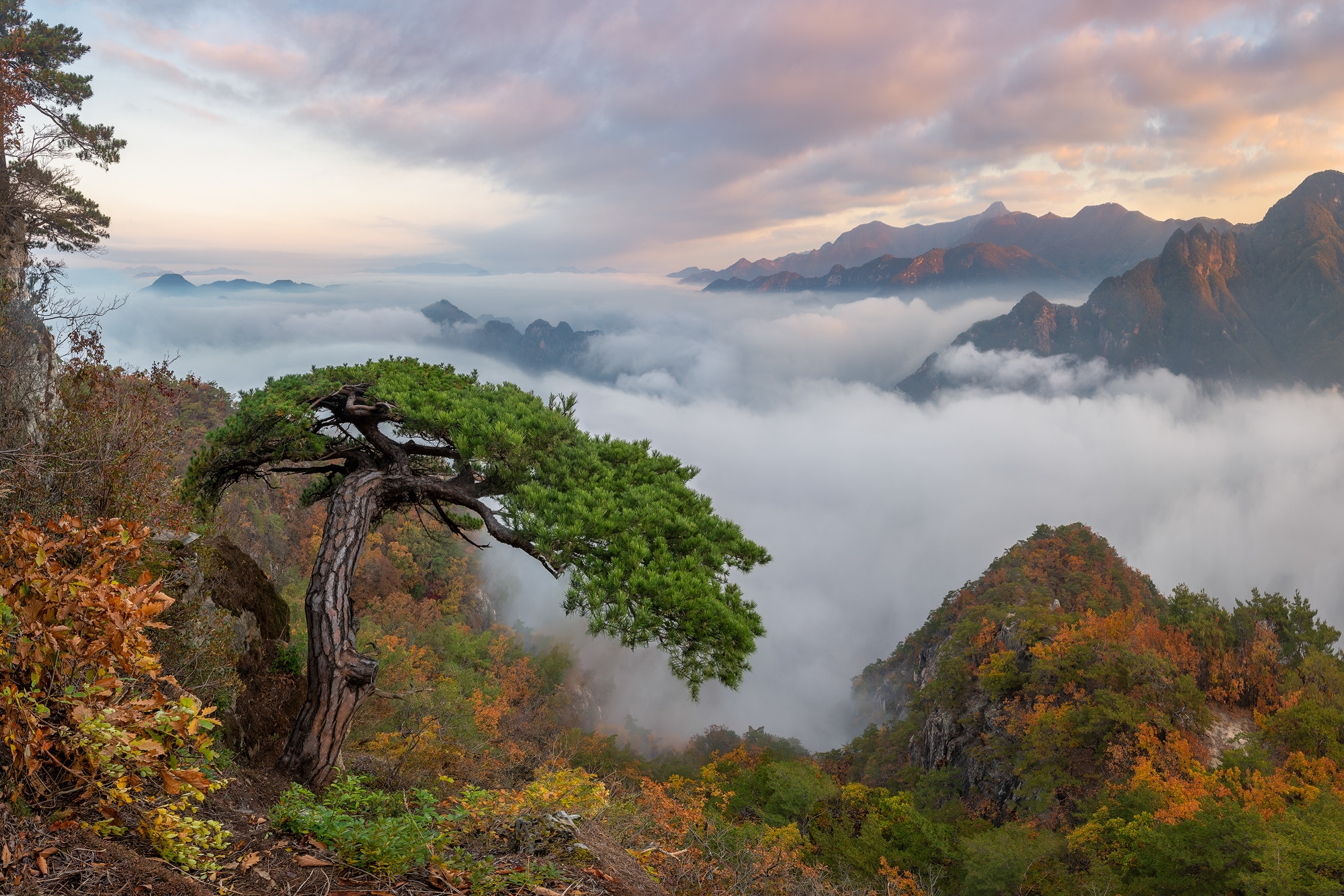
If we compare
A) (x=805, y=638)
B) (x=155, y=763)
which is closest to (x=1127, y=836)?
(x=155, y=763)

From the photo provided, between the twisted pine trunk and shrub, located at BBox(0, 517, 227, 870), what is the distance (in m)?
2.94

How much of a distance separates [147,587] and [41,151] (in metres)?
20.2

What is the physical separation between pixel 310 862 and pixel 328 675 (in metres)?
2.73

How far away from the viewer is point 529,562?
133625 millimetres

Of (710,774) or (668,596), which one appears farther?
(710,774)

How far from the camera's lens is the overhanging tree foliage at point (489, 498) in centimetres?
634

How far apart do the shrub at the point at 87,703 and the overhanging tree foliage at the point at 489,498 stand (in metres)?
3.18

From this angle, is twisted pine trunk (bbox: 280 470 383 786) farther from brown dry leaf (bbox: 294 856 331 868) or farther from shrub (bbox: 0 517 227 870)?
shrub (bbox: 0 517 227 870)

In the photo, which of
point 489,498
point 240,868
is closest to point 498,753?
point 489,498

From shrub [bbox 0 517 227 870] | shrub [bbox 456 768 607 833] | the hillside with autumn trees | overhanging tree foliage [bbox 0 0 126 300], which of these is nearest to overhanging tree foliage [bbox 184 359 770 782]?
the hillside with autumn trees

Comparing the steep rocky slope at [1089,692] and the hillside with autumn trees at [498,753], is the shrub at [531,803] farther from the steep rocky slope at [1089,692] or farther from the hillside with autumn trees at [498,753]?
the steep rocky slope at [1089,692]

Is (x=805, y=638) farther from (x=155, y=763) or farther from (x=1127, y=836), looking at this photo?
(x=155, y=763)

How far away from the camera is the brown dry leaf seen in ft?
13.4

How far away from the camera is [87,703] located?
3314mm
